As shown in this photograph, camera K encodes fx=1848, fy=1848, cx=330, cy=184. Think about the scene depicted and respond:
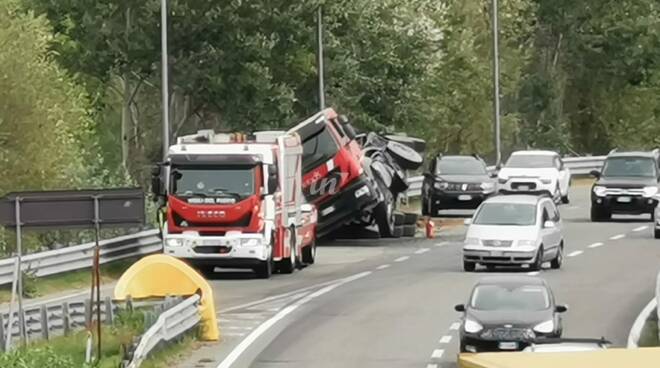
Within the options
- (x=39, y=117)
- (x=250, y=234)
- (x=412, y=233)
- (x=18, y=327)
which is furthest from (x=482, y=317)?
(x=412, y=233)

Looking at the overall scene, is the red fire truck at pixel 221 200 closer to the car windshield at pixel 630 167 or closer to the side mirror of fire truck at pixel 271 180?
the side mirror of fire truck at pixel 271 180

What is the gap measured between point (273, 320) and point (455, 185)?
74.2 feet

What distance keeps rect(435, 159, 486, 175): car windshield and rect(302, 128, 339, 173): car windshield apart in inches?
380

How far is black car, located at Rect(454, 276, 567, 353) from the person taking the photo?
25406mm

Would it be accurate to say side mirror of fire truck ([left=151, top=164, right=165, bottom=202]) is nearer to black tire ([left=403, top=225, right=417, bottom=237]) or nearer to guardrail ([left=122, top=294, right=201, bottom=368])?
guardrail ([left=122, top=294, right=201, bottom=368])

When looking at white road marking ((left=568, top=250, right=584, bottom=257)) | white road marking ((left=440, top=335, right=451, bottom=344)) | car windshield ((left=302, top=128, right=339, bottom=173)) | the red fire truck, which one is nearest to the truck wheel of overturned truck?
the red fire truck

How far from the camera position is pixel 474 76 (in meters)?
77.6

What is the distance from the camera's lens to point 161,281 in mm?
30578

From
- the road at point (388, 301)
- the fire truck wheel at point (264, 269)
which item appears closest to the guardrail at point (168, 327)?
the road at point (388, 301)

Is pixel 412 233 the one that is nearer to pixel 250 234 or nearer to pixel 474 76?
pixel 250 234

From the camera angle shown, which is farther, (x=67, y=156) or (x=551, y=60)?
(x=551, y=60)

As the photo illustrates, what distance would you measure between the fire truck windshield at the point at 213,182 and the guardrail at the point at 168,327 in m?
9.01

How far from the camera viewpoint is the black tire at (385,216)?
47013 millimetres

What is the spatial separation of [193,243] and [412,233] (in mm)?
12964
